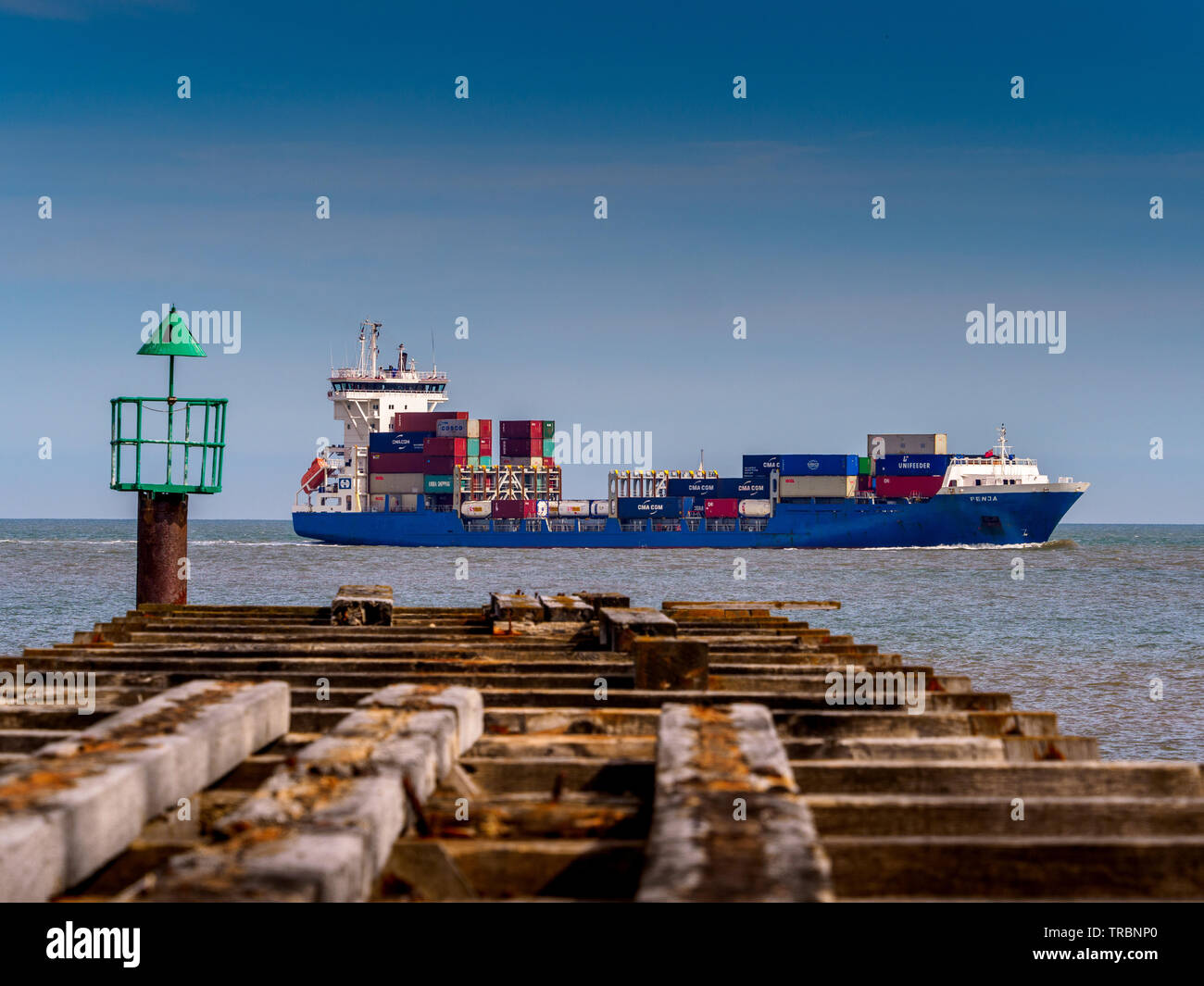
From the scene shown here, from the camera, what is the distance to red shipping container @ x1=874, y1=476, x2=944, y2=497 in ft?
295

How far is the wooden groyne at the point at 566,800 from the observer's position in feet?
10.4

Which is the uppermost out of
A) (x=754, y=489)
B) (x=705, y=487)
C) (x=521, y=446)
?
(x=521, y=446)

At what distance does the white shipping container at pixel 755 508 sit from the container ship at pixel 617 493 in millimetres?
85

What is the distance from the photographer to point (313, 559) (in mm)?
77312

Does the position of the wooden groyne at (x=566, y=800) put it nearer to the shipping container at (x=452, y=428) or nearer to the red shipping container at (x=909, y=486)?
the red shipping container at (x=909, y=486)

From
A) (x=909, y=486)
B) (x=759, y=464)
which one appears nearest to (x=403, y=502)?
(x=759, y=464)

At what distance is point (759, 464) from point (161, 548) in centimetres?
7748

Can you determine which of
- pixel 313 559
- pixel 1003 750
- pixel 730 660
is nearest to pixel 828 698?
pixel 1003 750

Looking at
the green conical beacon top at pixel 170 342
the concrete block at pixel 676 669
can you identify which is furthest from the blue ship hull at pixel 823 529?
the concrete block at pixel 676 669

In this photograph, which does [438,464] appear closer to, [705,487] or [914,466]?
[705,487]

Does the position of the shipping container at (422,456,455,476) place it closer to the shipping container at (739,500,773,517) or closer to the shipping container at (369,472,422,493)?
the shipping container at (369,472,422,493)

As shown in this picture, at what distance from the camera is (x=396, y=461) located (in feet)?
311
